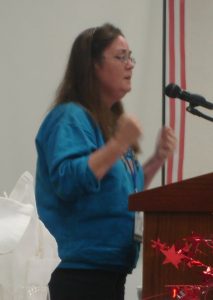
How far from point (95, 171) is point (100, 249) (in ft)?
0.49

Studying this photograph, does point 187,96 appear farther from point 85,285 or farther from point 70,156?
point 85,285

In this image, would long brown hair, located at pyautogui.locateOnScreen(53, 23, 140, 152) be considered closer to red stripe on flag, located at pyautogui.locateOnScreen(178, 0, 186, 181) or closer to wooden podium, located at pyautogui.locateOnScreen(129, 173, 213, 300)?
wooden podium, located at pyautogui.locateOnScreen(129, 173, 213, 300)

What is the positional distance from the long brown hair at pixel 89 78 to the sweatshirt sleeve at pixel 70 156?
7cm

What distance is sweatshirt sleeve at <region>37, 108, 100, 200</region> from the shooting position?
1.05 m

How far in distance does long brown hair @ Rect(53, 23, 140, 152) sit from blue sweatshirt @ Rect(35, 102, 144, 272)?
3.0 inches

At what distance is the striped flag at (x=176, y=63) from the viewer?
2.35m

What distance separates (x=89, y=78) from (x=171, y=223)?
0.47m

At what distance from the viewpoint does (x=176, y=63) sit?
2381mm

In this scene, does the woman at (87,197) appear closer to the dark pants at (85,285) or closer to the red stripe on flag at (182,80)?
the dark pants at (85,285)

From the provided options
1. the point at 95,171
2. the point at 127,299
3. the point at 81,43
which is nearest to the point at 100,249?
the point at 95,171

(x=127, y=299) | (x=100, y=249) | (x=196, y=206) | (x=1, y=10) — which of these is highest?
(x=1, y=10)

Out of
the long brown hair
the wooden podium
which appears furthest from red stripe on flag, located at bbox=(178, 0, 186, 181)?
the wooden podium

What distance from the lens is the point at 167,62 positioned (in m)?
2.38

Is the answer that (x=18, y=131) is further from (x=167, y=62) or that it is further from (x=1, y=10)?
(x=167, y=62)
